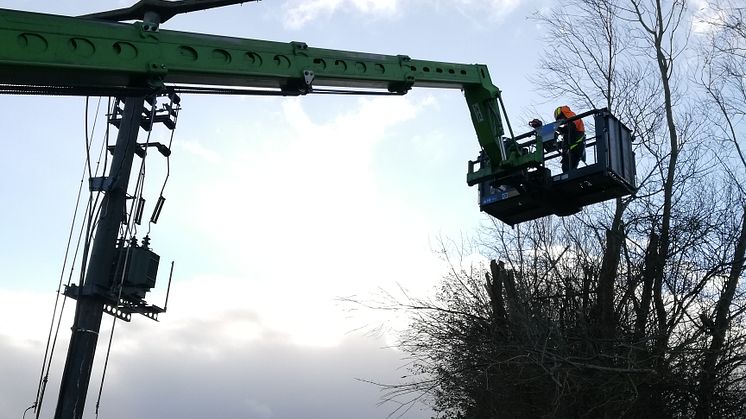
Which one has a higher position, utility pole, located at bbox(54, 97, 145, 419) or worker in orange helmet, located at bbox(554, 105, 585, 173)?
worker in orange helmet, located at bbox(554, 105, 585, 173)

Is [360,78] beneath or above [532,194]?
above

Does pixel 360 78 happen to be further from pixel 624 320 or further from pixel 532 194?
pixel 624 320

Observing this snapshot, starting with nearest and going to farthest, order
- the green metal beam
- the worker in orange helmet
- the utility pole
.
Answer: the green metal beam
the utility pole
the worker in orange helmet

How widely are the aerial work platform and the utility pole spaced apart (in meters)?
4.65

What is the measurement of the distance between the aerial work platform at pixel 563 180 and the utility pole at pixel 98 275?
15.3 feet

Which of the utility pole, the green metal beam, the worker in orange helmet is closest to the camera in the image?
the green metal beam

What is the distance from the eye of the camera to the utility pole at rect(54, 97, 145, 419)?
9.24 metres

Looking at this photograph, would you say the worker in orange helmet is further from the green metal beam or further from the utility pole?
the utility pole

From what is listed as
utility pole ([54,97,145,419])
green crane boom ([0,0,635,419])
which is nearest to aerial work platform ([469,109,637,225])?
green crane boom ([0,0,635,419])

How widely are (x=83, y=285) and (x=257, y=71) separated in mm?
3830

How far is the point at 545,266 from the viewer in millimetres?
17062

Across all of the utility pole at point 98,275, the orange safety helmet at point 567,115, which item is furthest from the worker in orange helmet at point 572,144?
the utility pole at point 98,275

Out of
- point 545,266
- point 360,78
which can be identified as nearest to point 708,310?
point 545,266

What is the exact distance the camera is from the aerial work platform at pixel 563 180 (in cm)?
952
